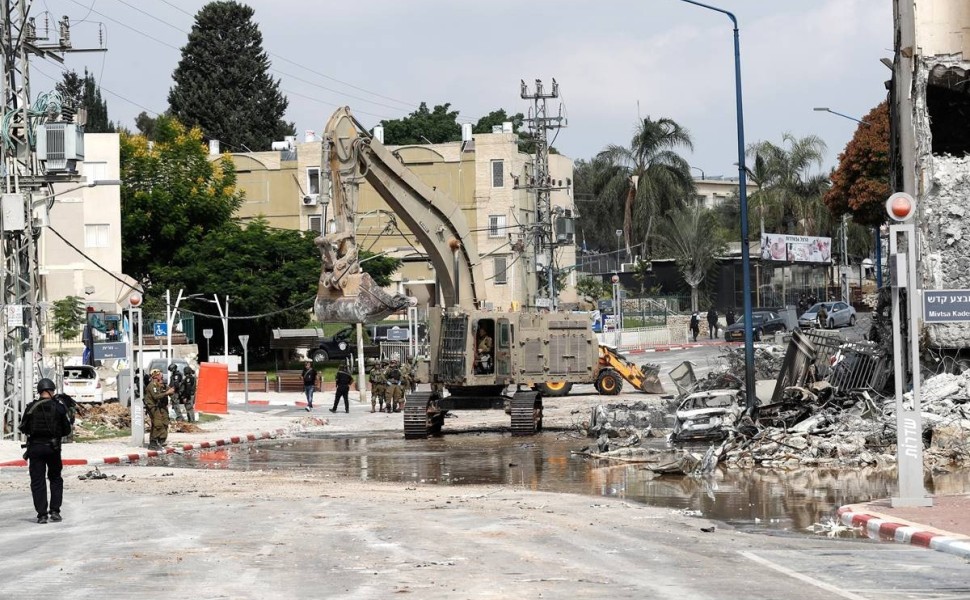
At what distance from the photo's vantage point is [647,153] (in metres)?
88.2

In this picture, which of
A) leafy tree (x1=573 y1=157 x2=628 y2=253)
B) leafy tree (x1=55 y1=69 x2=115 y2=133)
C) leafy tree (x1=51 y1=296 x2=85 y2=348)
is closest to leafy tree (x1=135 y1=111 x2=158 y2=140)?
leafy tree (x1=55 y1=69 x2=115 y2=133)

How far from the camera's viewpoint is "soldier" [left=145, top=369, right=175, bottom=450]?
2925 centimetres

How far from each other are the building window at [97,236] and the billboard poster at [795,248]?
33.1 metres

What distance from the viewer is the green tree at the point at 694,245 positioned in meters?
79.8

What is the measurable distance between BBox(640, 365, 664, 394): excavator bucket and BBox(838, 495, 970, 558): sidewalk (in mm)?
29713

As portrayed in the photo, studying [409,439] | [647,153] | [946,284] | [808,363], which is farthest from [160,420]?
[647,153]

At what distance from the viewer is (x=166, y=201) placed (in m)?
74.5

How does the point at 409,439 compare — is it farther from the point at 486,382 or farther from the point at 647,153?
the point at 647,153

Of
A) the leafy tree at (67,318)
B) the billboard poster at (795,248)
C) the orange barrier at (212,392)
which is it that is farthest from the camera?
the billboard poster at (795,248)

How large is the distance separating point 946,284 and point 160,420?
16.2 metres

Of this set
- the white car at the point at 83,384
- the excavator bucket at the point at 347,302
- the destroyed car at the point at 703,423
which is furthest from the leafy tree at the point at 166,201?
the destroyed car at the point at 703,423

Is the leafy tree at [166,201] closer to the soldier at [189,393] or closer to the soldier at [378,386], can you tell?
the soldier at [378,386]

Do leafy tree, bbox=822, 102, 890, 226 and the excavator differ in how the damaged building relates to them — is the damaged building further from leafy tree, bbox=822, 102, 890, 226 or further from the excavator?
leafy tree, bbox=822, 102, 890, 226

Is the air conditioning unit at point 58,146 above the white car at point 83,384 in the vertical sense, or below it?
above
